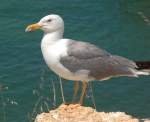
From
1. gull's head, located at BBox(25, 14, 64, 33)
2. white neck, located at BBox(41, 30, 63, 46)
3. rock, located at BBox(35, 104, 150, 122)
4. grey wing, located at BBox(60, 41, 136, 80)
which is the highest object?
gull's head, located at BBox(25, 14, 64, 33)

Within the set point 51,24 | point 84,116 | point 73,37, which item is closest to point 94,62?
point 51,24

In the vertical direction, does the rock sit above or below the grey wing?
below

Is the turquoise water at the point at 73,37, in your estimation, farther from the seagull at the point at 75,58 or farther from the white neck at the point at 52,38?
the white neck at the point at 52,38

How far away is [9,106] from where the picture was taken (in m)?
→ 15.3

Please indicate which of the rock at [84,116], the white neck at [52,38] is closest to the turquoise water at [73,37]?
the white neck at [52,38]

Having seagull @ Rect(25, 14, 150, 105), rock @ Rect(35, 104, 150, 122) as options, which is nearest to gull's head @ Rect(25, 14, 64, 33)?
seagull @ Rect(25, 14, 150, 105)

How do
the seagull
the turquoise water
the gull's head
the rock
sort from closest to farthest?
1. the rock
2. the seagull
3. the gull's head
4. the turquoise water

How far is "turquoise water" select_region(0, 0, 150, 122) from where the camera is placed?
51.5ft

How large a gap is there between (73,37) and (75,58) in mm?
9982

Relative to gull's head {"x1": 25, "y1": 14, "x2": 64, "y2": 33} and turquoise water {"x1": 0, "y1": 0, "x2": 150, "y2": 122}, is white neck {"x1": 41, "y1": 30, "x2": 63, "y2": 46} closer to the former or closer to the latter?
gull's head {"x1": 25, "y1": 14, "x2": 64, "y2": 33}

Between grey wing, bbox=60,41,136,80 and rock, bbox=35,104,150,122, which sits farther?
grey wing, bbox=60,41,136,80

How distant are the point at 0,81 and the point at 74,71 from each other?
24.8 feet

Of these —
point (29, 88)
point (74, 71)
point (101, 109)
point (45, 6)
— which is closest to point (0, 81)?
point (29, 88)

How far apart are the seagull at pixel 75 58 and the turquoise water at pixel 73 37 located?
14.4 ft
